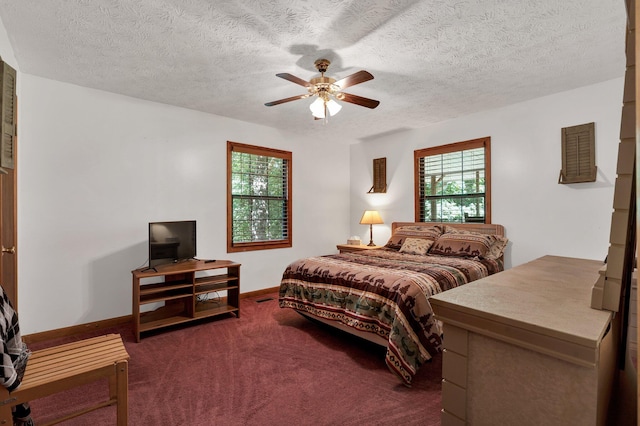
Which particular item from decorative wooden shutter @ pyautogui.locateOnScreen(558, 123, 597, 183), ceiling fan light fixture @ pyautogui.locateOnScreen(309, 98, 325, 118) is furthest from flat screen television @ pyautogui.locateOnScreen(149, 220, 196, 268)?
decorative wooden shutter @ pyautogui.locateOnScreen(558, 123, 597, 183)

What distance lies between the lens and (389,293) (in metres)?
2.47

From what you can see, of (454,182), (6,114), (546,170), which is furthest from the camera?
(454,182)

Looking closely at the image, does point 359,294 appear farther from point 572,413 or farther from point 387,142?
point 387,142

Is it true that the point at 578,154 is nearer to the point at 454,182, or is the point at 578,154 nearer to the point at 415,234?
the point at 454,182

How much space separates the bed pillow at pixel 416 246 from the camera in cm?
403

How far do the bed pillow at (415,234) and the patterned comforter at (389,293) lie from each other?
0.56m

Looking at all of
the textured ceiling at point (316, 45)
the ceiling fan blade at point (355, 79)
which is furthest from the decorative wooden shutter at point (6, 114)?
the ceiling fan blade at point (355, 79)

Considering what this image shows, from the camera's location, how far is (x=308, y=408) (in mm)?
→ 1988

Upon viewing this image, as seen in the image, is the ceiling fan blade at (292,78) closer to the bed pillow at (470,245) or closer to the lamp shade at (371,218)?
the bed pillow at (470,245)

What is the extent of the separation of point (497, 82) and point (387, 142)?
224 centimetres

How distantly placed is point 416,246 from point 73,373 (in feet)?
11.8

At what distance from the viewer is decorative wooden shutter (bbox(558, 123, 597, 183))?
3332mm

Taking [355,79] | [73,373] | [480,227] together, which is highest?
[355,79]

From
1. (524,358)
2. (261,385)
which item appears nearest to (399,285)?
(261,385)
